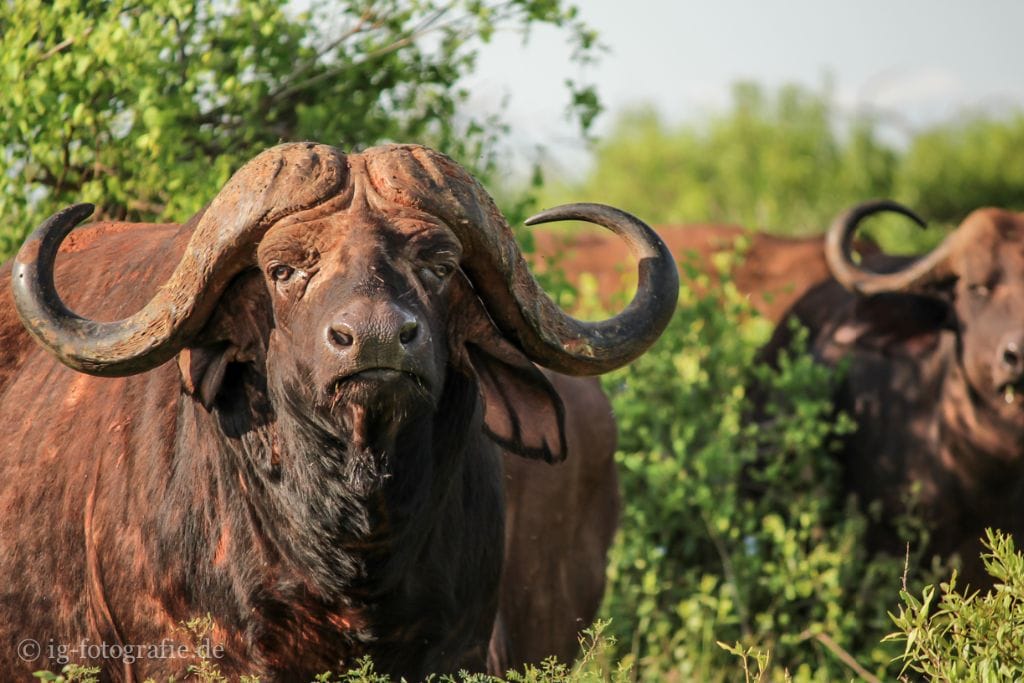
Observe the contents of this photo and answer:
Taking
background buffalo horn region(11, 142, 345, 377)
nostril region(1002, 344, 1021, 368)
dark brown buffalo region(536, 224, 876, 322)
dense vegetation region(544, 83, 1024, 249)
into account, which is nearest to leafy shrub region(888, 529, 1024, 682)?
background buffalo horn region(11, 142, 345, 377)

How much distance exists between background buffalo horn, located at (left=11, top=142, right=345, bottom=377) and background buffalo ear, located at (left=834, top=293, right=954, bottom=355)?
207 inches

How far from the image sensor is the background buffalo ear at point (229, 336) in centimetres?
430

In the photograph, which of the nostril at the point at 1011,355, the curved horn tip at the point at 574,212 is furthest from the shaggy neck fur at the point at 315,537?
the nostril at the point at 1011,355

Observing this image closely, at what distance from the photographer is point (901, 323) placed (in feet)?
29.2

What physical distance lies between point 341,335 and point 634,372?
4757mm

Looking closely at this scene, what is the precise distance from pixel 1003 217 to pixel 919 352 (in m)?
0.83

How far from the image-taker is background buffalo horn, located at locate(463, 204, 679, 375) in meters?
4.43

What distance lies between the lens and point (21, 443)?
4859 millimetres

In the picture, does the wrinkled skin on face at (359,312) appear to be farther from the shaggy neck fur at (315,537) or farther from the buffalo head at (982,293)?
the buffalo head at (982,293)

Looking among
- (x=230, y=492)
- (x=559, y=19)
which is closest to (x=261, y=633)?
(x=230, y=492)

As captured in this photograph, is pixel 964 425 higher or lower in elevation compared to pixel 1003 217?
lower

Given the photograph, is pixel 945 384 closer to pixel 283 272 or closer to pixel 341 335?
pixel 283 272

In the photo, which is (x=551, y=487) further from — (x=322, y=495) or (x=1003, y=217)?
(x=1003, y=217)

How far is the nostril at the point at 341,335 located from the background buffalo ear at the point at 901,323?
555cm
